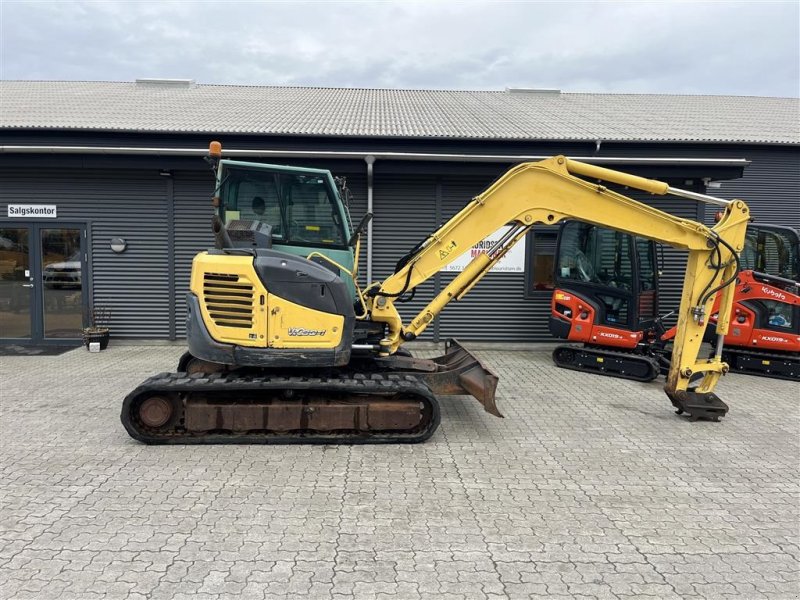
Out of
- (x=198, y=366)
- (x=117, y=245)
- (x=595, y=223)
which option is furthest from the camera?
(x=117, y=245)

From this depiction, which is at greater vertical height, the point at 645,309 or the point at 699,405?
the point at 645,309

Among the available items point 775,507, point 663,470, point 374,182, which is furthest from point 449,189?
point 775,507

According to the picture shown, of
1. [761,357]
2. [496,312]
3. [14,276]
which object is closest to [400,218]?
[496,312]

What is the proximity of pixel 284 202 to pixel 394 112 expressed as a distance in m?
7.64

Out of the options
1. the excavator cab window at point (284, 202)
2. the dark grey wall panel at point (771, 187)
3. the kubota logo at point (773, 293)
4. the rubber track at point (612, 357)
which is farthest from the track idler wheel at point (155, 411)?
the dark grey wall panel at point (771, 187)

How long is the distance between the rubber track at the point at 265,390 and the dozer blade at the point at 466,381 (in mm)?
600

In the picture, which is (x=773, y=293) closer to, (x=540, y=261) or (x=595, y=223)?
(x=540, y=261)

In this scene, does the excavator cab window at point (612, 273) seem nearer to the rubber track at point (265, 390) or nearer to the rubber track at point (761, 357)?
the rubber track at point (761, 357)

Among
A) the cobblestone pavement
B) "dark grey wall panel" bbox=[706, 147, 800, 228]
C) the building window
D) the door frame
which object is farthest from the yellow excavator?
"dark grey wall panel" bbox=[706, 147, 800, 228]

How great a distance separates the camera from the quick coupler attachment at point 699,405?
5836 millimetres

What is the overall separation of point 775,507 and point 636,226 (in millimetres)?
2922

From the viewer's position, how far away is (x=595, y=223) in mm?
5582

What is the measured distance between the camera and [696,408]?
583 centimetres

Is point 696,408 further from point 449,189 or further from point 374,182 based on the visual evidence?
point 374,182
